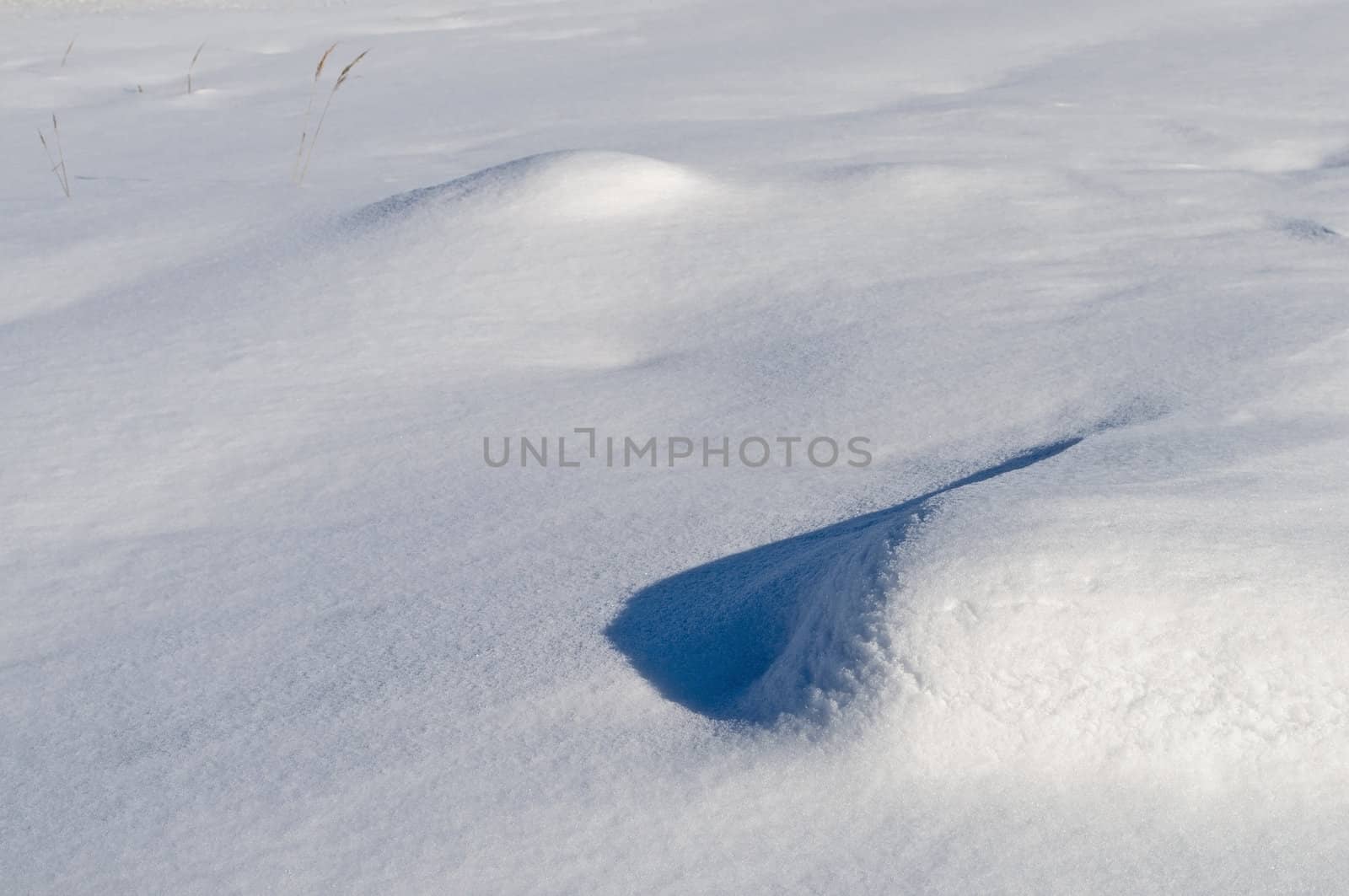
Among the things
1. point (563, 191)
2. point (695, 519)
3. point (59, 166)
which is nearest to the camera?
point (695, 519)

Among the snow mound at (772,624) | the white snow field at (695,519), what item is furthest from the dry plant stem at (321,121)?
the snow mound at (772,624)

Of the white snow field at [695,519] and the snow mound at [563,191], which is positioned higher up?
the snow mound at [563,191]

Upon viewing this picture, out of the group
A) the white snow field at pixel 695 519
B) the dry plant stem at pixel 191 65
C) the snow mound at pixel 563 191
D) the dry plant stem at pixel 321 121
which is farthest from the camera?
the dry plant stem at pixel 191 65

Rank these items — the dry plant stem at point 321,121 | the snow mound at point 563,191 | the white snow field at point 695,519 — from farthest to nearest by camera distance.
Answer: the dry plant stem at point 321,121 → the snow mound at point 563,191 → the white snow field at point 695,519

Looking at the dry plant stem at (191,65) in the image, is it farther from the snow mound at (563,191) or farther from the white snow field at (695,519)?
the snow mound at (563,191)

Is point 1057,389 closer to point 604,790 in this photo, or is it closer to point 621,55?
point 604,790

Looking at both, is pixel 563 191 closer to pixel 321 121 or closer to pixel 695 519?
pixel 695 519

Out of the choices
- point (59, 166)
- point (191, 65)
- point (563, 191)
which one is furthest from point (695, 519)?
point (191, 65)
